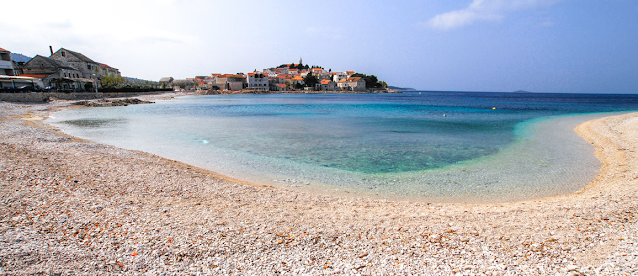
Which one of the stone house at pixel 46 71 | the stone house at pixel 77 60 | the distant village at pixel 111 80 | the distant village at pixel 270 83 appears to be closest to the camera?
the distant village at pixel 111 80

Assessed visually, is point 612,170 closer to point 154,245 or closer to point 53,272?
point 154,245

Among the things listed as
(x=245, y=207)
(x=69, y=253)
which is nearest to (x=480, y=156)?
(x=245, y=207)

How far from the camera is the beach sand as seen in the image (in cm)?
393

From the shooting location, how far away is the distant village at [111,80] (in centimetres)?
4540

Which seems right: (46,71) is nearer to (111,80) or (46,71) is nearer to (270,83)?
(111,80)

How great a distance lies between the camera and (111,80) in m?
70.8

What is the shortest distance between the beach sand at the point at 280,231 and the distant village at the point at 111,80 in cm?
4546

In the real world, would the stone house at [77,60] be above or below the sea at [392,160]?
above

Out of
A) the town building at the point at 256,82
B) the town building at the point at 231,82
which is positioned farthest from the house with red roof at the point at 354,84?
the town building at the point at 231,82

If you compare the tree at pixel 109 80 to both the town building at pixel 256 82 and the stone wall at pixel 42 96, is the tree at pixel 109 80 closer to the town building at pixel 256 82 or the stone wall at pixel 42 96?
the stone wall at pixel 42 96

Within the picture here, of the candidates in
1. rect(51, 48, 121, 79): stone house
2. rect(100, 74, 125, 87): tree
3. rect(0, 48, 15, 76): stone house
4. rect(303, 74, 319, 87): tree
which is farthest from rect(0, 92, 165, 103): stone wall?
rect(303, 74, 319, 87): tree

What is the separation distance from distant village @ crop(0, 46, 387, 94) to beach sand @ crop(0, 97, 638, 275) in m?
45.5

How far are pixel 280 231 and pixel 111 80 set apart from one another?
83.4 meters

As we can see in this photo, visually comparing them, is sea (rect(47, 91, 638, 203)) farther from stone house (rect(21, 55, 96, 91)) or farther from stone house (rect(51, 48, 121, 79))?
stone house (rect(51, 48, 121, 79))
